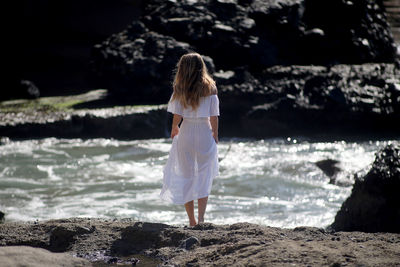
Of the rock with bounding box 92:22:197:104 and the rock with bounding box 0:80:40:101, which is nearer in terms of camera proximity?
the rock with bounding box 92:22:197:104

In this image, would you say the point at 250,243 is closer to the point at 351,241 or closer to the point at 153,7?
the point at 351,241

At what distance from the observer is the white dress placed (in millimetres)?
5246

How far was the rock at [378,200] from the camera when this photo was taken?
5688 millimetres

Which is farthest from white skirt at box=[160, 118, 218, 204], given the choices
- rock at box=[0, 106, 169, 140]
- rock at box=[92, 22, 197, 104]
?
rock at box=[92, 22, 197, 104]

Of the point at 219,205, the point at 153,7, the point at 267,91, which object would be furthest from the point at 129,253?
the point at 153,7

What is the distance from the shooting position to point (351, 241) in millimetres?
3756

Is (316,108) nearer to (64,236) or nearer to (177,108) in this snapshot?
(177,108)

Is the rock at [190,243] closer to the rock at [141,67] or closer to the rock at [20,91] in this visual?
the rock at [141,67]

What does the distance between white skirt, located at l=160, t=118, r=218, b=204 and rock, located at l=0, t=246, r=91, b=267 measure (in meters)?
1.71

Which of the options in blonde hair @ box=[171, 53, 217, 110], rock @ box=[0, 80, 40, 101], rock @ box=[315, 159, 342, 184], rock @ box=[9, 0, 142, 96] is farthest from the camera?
rock @ box=[9, 0, 142, 96]

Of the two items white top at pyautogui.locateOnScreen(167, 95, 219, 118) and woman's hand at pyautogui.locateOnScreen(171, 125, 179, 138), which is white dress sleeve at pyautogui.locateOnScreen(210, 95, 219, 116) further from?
woman's hand at pyautogui.locateOnScreen(171, 125, 179, 138)

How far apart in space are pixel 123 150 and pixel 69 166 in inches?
50.2

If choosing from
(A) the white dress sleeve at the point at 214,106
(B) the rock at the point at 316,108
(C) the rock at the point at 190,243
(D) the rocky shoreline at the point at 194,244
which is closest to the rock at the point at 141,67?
(B) the rock at the point at 316,108

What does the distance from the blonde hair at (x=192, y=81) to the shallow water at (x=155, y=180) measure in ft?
7.51
